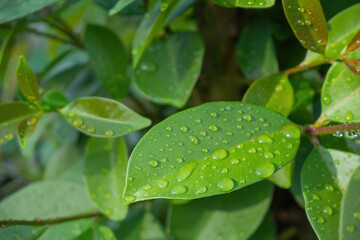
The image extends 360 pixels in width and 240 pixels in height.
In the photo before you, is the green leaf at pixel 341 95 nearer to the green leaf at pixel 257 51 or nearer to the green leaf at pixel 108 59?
the green leaf at pixel 257 51

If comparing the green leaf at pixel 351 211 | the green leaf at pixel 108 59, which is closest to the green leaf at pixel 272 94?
the green leaf at pixel 351 211

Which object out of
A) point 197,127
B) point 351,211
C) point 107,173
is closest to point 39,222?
point 107,173

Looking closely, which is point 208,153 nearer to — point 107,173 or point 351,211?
point 351,211

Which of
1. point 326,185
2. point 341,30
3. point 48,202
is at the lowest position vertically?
point 48,202

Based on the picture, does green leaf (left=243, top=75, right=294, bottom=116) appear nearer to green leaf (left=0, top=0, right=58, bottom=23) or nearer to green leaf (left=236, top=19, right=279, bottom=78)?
green leaf (left=236, top=19, right=279, bottom=78)

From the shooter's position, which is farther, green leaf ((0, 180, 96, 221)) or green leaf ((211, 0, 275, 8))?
green leaf ((0, 180, 96, 221))

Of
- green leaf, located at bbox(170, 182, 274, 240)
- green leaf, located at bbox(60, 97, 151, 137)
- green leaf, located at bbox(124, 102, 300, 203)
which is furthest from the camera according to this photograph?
green leaf, located at bbox(170, 182, 274, 240)

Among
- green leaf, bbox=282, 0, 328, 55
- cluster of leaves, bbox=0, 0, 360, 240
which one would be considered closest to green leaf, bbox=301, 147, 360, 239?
cluster of leaves, bbox=0, 0, 360, 240
